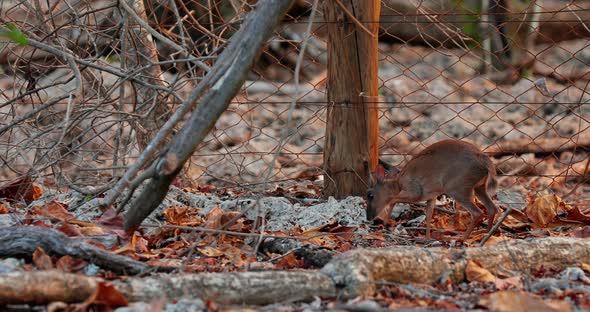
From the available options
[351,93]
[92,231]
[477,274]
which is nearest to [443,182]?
[351,93]

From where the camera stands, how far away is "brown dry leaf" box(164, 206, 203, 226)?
430 cm

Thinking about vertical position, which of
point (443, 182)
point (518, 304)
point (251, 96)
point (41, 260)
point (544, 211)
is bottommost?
point (518, 304)

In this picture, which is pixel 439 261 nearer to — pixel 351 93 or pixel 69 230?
pixel 69 230

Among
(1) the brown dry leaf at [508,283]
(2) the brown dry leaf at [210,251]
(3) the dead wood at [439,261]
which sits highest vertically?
(2) the brown dry leaf at [210,251]

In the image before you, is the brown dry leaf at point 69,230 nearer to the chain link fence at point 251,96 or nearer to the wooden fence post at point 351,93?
the chain link fence at point 251,96

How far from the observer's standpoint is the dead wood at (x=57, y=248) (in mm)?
3162

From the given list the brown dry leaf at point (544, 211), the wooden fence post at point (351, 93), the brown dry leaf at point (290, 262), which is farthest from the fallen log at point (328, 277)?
the wooden fence post at point (351, 93)

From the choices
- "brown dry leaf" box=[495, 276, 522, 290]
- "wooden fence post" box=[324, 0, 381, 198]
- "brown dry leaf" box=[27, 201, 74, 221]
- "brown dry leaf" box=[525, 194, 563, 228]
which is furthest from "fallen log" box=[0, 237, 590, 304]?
"wooden fence post" box=[324, 0, 381, 198]

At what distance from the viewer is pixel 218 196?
5078mm

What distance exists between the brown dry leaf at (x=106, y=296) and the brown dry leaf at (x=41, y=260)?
485 millimetres

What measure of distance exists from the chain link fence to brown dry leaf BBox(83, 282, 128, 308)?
3.32ft

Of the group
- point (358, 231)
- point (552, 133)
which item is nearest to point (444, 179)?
point (358, 231)

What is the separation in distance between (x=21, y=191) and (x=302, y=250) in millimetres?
1945

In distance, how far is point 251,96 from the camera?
987cm
